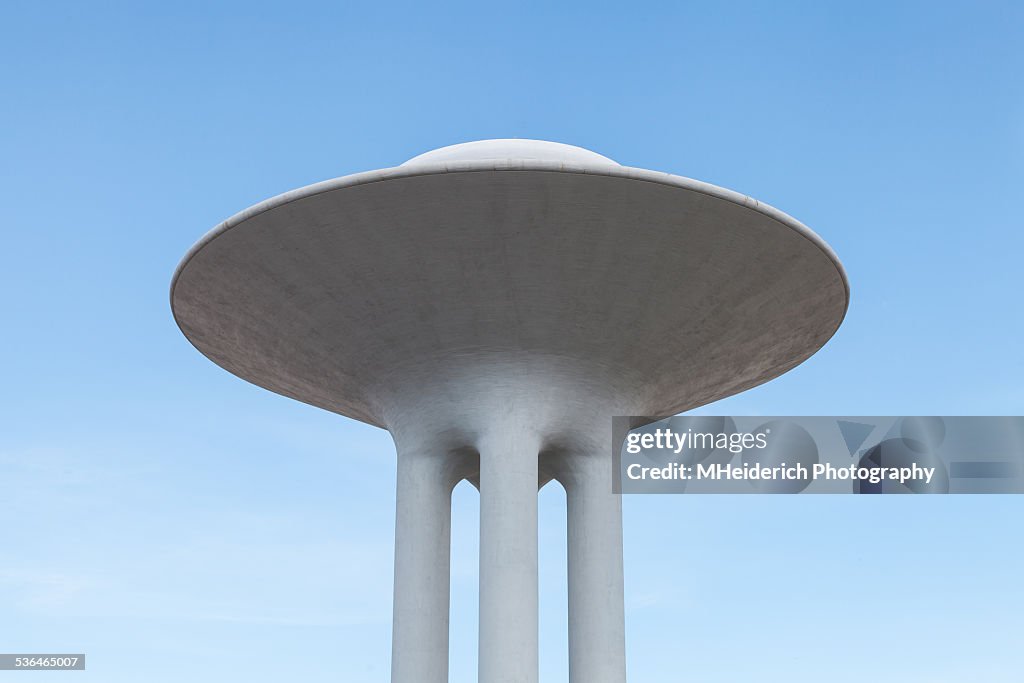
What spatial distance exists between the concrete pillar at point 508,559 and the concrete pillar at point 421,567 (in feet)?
3.31

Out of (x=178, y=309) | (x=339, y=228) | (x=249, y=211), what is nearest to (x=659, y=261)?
(x=339, y=228)

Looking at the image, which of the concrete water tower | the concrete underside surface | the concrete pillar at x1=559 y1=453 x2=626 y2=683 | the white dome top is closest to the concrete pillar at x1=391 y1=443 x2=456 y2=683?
the concrete water tower

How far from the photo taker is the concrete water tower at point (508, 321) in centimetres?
1454

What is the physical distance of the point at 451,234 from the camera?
Result: 14812 millimetres

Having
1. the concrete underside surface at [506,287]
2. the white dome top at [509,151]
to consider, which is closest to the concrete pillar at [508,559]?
the concrete underside surface at [506,287]

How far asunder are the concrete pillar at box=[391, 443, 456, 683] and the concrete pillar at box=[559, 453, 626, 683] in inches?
66.1

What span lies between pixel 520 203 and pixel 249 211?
3195 millimetres

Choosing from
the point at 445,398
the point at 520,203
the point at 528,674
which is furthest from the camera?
the point at 445,398

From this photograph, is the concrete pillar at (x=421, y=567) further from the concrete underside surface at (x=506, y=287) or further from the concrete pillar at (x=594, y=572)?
the concrete pillar at (x=594, y=572)

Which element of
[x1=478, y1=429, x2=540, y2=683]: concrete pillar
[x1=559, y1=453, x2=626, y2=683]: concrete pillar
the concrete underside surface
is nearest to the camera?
the concrete underside surface

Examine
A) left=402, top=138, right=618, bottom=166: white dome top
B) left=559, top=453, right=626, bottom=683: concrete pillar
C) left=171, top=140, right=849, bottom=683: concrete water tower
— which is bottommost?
left=559, top=453, right=626, bottom=683: concrete pillar

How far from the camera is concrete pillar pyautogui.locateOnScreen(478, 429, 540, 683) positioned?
51.2 feet

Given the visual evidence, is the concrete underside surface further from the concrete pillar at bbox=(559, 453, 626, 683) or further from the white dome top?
the white dome top

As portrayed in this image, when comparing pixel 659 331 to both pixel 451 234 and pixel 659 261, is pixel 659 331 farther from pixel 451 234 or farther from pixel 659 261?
pixel 451 234
